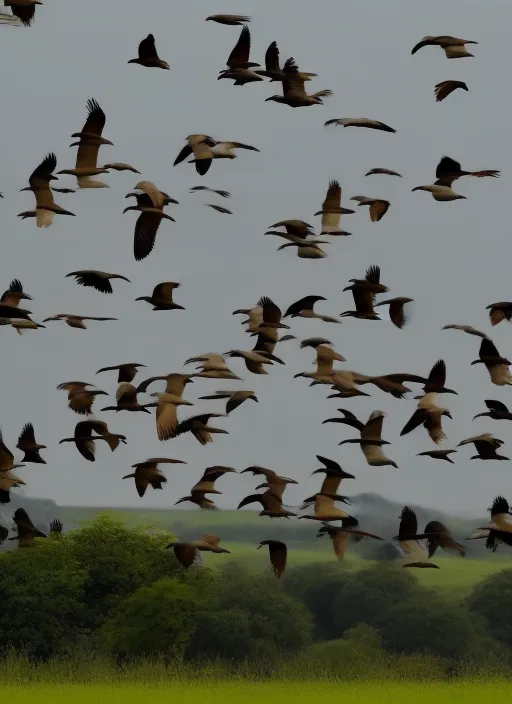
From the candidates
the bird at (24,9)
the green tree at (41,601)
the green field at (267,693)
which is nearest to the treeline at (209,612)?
the green tree at (41,601)

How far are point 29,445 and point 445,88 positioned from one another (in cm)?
902

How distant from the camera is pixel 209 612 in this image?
70.2 m

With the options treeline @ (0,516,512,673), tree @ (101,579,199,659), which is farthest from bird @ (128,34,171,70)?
tree @ (101,579,199,659)

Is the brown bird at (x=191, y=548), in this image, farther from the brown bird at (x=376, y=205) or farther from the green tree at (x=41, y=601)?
the green tree at (x=41, y=601)

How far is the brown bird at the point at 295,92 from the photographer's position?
77.2ft

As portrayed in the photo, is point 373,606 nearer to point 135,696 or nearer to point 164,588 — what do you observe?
point 164,588

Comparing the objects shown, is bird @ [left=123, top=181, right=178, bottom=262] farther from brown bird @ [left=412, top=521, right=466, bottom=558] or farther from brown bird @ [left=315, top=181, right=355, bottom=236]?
brown bird @ [left=412, top=521, right=466, bottom=558]

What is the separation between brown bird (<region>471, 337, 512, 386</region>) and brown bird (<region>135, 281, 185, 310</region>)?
4.93m

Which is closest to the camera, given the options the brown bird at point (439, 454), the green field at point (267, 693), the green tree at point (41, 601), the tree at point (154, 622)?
the brown bird at point (439, 454)

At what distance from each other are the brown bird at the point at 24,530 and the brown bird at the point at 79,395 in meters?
2.32

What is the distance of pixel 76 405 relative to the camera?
24.3m

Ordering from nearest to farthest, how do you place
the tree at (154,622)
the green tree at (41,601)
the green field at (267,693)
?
the green field at (267,693)
the green tree at (41,601)
the tree at (154,622)

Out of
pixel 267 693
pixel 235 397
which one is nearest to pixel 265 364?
pixel 235 397

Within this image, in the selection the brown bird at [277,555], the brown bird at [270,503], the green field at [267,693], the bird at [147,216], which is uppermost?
the bird at [147,216]
